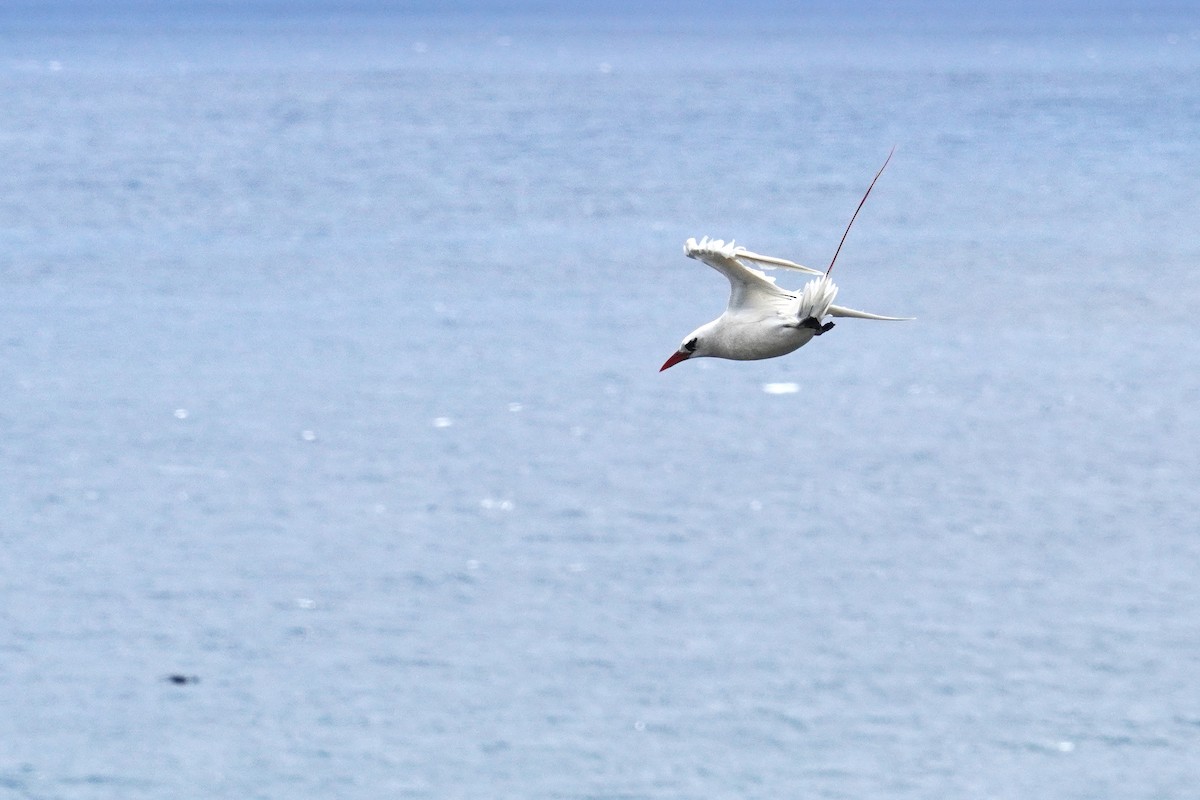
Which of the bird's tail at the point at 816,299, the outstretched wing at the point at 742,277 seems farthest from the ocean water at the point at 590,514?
the bird's tail at the point at 816,299

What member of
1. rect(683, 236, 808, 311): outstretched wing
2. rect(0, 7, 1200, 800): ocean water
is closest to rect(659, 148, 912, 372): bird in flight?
rect(683, 236, 808, 311): outstretched wing

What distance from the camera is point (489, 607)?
210ft

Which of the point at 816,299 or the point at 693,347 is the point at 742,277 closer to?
the point at 693,347

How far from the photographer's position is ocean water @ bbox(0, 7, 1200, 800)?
58.5m

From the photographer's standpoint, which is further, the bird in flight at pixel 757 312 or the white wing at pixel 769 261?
the white wing at pixel 769 261

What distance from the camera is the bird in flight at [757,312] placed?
5324 mm

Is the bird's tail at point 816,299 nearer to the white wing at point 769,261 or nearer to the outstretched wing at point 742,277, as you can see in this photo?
the white wing at point 769,261

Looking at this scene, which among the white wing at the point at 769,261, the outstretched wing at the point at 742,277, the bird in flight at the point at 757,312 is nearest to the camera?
the bird in flight at the point at 757,312

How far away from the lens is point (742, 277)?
5.75 m

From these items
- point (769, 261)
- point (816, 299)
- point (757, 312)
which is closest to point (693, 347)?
point (757, 312)

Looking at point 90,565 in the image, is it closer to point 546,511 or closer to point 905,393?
point 546,511

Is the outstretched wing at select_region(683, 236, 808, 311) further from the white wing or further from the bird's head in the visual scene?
the bird's head

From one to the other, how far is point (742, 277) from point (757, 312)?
188mm

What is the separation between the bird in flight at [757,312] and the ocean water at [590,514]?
31.5 meters
